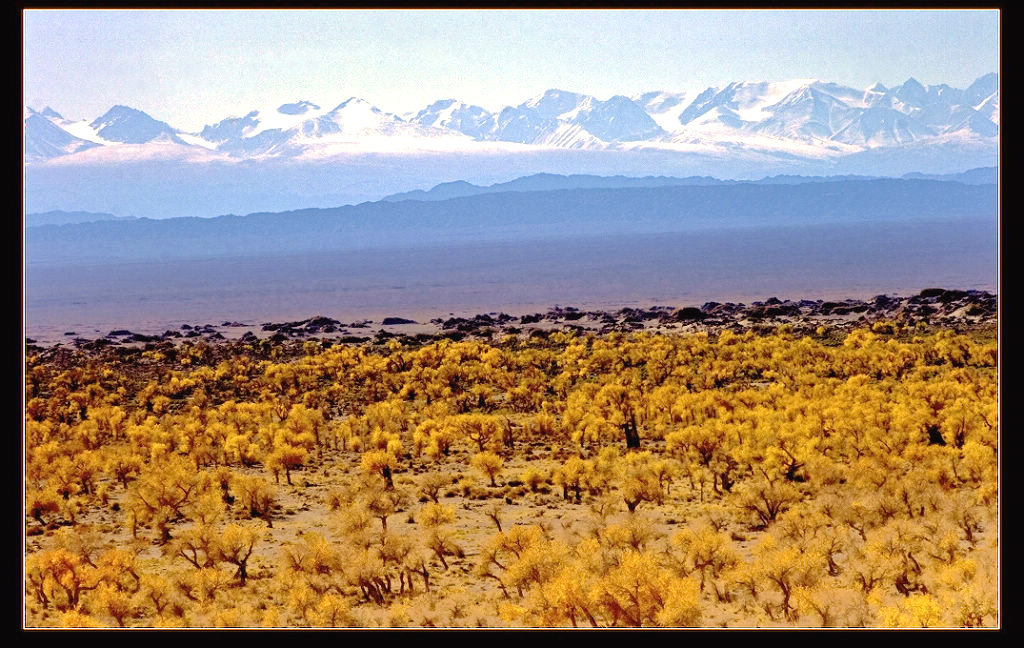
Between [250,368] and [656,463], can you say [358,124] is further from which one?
[656,463]

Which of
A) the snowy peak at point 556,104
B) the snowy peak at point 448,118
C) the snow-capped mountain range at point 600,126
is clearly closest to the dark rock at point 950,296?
the snow-capped mountain range at point 600,126

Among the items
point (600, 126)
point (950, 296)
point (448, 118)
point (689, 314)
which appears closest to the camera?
point (950, 296)

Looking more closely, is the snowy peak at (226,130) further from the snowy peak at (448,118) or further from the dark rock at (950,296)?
the dark rock at (950,296)

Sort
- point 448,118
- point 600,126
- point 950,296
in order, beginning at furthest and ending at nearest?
point 600,126
point 448,118
point 950,296

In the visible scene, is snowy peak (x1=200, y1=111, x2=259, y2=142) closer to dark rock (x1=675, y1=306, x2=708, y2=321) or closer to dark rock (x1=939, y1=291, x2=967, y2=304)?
dark rock (x1=675, y1=306, x2=708, y2=321)

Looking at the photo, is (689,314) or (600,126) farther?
(600,126)

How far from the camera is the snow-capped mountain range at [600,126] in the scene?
136 ft

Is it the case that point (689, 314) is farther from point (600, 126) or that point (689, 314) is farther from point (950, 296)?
point (600, 126)

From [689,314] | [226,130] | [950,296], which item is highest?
[226,130]

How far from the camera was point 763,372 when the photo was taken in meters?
34.3

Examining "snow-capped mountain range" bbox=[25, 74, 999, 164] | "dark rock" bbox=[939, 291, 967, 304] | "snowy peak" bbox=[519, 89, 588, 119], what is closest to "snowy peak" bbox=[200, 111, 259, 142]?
"snow-capped mountain range" bbox=[25, 74, 999, 164]

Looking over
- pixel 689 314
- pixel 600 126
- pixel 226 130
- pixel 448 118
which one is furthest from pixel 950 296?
pixel 600 126

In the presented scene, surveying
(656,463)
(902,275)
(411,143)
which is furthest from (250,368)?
(902,275)

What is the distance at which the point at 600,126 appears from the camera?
521 feet
